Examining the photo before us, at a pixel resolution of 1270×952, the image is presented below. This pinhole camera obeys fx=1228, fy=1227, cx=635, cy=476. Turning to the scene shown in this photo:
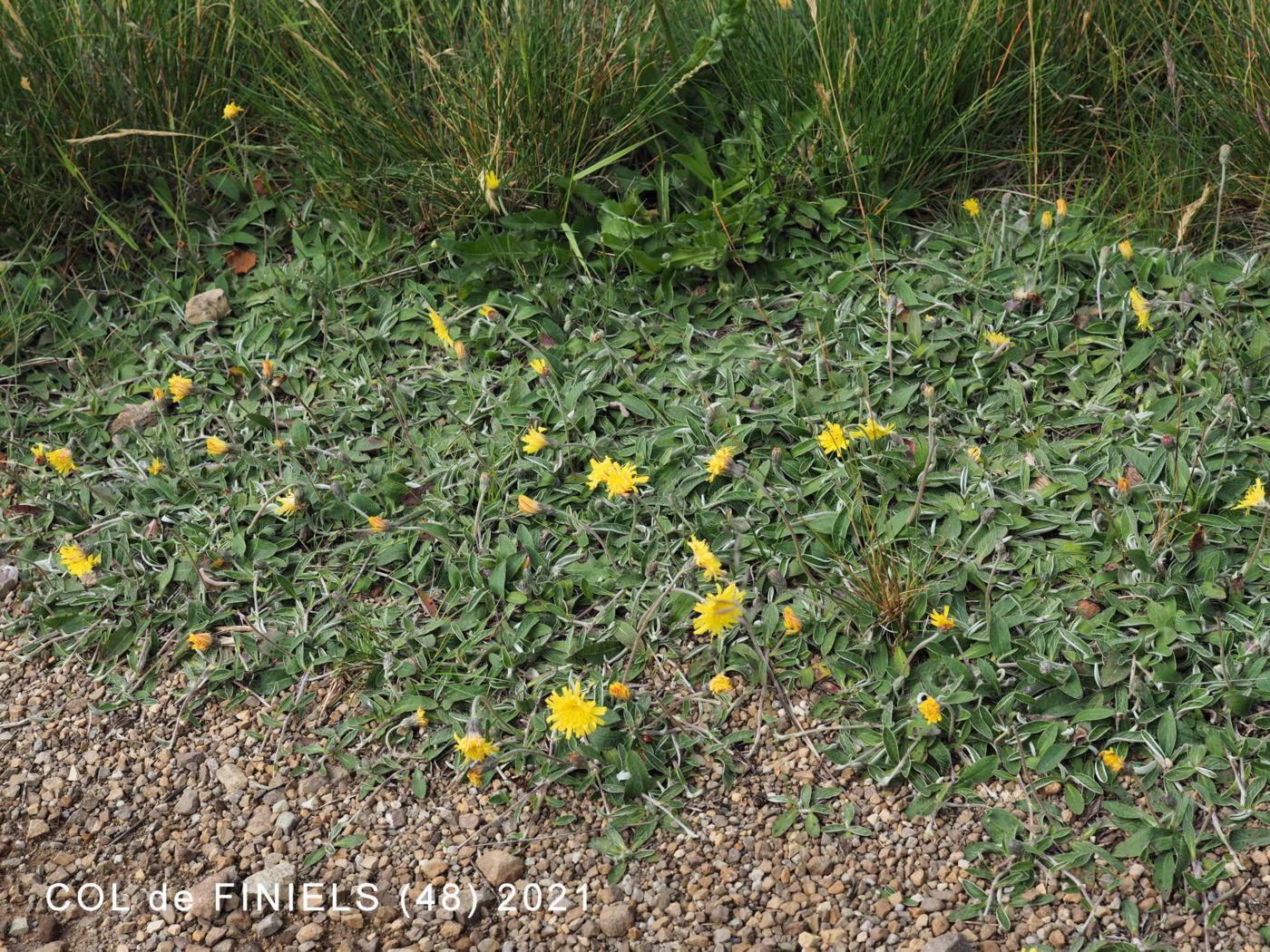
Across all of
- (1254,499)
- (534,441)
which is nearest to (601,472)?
(534,441)

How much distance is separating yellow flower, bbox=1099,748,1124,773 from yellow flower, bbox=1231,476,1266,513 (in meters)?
0.55

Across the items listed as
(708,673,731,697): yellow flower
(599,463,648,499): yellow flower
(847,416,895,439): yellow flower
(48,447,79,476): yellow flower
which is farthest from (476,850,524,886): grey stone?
(48,447,79,476): yellow flower

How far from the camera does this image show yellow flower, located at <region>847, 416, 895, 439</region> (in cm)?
Answer: 270

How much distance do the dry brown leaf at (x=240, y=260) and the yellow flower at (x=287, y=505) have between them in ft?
3.24

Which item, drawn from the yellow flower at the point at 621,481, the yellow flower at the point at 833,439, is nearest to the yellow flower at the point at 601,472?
the yellow flower at the point at 621,481

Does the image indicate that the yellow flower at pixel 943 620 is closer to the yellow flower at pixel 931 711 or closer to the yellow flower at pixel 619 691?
the yellow flower at pixel 931 711

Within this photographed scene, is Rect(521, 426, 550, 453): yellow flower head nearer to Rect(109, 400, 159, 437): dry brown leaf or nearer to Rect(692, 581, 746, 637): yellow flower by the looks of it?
Rect(692, 581, 746, 637): yellow flower

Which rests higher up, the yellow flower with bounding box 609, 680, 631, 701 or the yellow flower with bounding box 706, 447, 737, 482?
the yellow flower with bounding box 706, 447, 737, 482

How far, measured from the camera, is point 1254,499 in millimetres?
2332

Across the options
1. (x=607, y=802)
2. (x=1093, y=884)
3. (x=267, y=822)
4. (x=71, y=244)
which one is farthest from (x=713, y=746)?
(x=71, y=244)

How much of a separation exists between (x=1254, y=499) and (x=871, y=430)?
76 centimetres

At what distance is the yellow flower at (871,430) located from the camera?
8.85 ft

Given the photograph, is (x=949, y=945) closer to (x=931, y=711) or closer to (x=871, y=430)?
(x=931, y=711)

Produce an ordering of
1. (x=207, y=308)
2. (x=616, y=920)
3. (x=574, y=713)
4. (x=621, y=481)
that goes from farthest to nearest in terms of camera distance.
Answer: (x=207, y=308) < (x=621, y=481) < (x=574, y=713) < (x=616, y=920)
